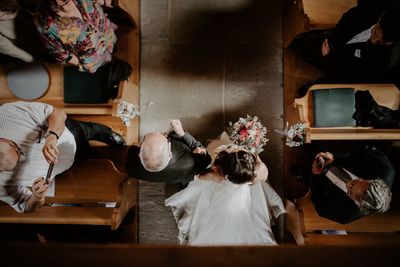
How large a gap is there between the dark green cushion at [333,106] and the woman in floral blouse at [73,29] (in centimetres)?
211

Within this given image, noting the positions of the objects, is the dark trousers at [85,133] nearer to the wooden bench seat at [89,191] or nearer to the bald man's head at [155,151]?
the wooden bench seat at [89,191]

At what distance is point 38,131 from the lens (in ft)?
8.30

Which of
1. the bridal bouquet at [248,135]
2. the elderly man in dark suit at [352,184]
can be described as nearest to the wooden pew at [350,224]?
the elderly man in dark suit at [352,184]

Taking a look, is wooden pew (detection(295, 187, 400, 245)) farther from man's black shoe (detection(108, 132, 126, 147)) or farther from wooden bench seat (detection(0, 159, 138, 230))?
man's black shoe (detection(108, 132, 126, 147))

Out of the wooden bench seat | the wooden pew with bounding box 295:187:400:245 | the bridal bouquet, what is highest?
the bridal bouquet

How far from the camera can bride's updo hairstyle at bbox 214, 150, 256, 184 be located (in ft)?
7.90

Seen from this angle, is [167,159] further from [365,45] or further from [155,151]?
[365,45]

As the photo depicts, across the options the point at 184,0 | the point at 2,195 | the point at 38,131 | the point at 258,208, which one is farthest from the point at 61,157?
the point at 184,0

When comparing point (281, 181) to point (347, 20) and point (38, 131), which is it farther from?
point (38, 131)

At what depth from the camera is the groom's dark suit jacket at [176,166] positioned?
2.54 m

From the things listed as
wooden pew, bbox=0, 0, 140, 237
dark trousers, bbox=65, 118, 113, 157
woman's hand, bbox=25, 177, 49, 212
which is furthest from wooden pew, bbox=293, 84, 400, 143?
woman's hand, bbox=25, 177, 49, 212

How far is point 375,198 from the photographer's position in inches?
82.2

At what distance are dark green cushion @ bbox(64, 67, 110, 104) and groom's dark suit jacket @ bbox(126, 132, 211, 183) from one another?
35.2 inches

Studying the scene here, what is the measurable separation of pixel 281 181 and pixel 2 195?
9.58 ft
